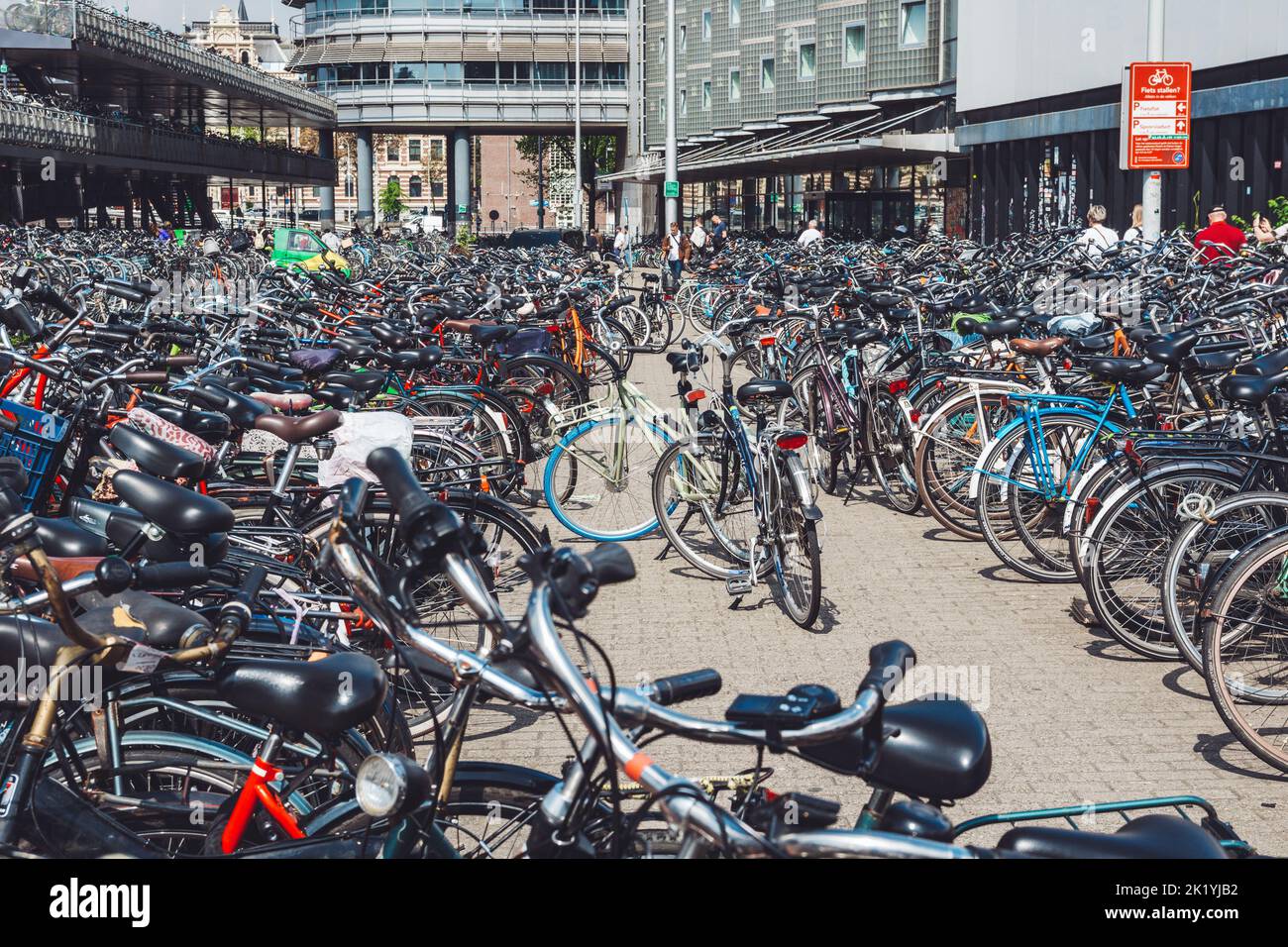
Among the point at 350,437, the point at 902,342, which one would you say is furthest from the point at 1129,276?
the point at 350,437

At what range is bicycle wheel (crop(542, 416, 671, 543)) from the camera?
8.70m

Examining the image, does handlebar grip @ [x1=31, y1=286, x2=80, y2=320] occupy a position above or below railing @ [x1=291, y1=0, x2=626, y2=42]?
below

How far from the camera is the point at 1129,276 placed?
12531mm

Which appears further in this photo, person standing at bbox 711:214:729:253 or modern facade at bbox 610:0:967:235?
person standing at bbox 711:214:729:253

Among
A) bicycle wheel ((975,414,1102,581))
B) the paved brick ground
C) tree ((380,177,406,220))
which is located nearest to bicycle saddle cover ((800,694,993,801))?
the paved brick ground

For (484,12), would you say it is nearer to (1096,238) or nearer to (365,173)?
(365,173)

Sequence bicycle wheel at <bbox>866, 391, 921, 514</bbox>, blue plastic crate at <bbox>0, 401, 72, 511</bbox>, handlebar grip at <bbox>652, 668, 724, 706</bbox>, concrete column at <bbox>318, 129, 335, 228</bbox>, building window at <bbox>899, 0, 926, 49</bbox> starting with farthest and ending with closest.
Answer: concrete column at <bbox>318, 129, 335, 228</bbox> → building window at <bbox>899, 0, 926, 49</bbox> → bicycle wheel at <bbox>866, 391, 921, 514</bbox> → blue plastic crate at <bbox>0, 401, 72, 511</bbox> → handlebar grip at <bbox>652, 668, 724, 706</bbox>

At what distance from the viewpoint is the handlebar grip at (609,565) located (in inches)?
86.0

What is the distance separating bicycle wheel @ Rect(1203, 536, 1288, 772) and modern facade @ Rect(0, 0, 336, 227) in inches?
1273

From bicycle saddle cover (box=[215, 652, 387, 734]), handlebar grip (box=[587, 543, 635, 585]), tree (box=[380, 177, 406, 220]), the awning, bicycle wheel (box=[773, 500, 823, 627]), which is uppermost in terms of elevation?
tree (box=[380, 177, 406, 220])

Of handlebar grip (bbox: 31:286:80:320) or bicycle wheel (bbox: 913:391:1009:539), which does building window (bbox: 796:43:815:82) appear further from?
handlebar grip (bbox: 31:286:80:320)

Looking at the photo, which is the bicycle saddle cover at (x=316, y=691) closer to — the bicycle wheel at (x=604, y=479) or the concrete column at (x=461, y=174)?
the bicycle wheel at (x=604, y=479)

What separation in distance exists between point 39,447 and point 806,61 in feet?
147

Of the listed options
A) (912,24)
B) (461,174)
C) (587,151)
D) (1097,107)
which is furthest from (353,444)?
(587,151)
